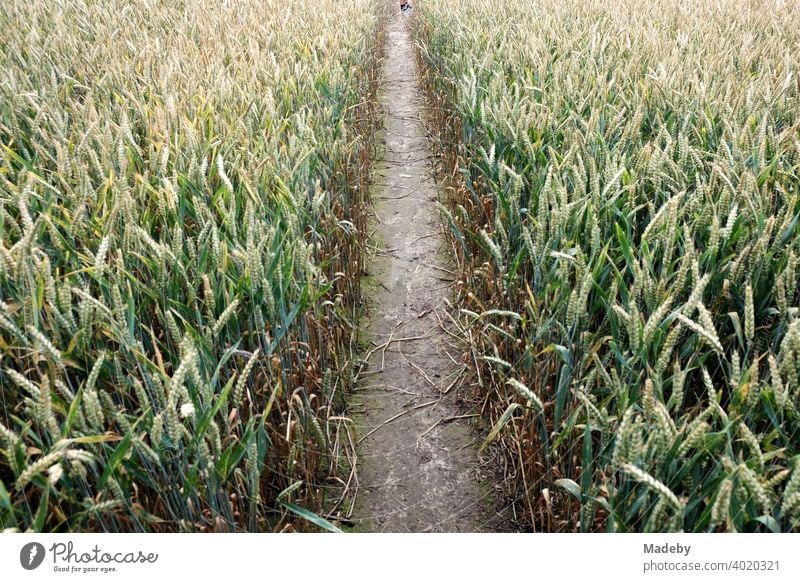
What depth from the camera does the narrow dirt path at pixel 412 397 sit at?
5.39 feet

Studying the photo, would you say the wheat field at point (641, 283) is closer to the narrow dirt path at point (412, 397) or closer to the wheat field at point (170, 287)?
the narrow dirt path at point (412, 397)

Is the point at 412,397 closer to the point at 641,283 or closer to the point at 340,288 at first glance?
the point at 340,288

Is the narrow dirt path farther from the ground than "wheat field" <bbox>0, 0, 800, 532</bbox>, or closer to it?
closer to it

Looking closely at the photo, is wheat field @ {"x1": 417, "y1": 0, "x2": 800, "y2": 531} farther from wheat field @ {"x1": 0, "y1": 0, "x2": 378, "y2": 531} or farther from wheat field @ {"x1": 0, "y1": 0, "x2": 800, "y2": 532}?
wheat field @ {"x1": 0, "y1": 0, "x2": 378, "y2": 531}

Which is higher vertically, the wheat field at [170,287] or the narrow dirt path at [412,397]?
the wheat field at [170,287]

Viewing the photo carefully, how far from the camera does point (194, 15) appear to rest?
3.77 meters

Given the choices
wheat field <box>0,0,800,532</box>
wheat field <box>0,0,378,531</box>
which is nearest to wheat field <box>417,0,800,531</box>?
wheat field <box>0,0,800,532</box>

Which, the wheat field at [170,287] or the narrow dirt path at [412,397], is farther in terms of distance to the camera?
the narrow dirt path at [412,397]

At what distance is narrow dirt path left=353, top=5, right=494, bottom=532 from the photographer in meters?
1.64

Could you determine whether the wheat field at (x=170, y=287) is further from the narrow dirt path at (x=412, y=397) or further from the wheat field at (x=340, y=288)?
the narrow dirt path at (x=412, y=397)

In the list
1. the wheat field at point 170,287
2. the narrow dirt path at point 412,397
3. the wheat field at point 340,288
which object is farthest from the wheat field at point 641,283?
the wheat field at point 170,287

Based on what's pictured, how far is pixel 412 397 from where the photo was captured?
2.06 meters

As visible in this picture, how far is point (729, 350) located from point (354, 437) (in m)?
1.08

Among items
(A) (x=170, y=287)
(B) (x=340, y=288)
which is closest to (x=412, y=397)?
(B) (x=340, y=288)
